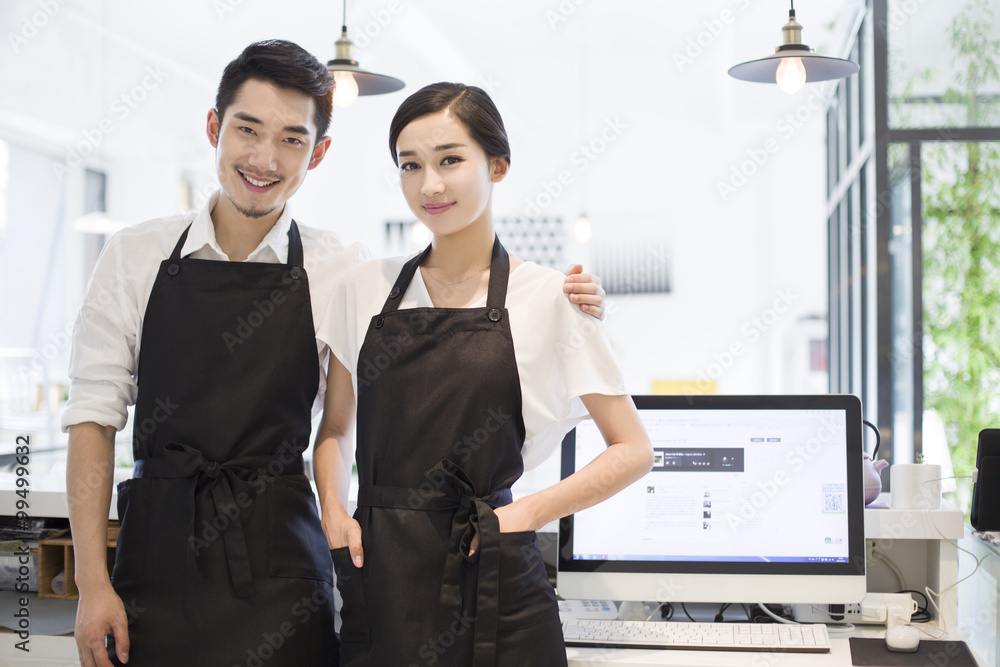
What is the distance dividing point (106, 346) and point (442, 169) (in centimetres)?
70

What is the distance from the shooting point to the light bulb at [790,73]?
2.75 metres

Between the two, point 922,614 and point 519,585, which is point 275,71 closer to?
point 519,585

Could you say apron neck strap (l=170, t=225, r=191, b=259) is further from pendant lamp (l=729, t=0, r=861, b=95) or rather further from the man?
pendant lamp (l=729, t=0, r=861, b=95)

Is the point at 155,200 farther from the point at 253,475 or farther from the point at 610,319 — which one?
the point at 253,475

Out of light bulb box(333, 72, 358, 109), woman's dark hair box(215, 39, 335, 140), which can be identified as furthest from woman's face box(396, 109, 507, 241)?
light bulb box(333, 72, 358, 109)

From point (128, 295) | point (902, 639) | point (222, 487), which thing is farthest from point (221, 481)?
point (902, 639)

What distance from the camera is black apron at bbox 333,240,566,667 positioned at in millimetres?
1374

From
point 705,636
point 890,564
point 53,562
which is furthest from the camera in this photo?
point 890,564

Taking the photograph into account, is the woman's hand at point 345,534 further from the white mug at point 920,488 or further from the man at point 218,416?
the white mug at point 920,488

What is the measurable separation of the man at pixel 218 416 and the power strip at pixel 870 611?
3.15ft

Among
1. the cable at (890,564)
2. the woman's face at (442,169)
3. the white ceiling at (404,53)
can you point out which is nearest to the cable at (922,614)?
the cable at (890,564)

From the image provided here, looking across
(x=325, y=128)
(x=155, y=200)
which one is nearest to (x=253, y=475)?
(x=325, y=128)

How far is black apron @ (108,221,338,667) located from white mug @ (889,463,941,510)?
1.31 metres

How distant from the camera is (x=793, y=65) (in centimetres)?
275
